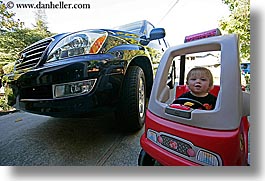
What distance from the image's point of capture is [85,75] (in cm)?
88

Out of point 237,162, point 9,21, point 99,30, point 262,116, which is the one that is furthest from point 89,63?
point 262,116

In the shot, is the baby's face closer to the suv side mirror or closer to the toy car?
the toy car

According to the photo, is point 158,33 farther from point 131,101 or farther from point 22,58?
point 22,58

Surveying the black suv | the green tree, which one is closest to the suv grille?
the black suv

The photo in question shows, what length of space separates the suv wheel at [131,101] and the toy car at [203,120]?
0.48 ft

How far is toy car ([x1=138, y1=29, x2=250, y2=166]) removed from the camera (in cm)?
73

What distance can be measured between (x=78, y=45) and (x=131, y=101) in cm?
41

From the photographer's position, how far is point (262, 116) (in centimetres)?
104

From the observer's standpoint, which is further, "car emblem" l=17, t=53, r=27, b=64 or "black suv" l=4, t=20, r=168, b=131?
"car emblem" l=17, t=53, r=27, b=64

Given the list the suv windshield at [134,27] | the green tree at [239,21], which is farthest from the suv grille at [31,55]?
the green tree at [239,21]

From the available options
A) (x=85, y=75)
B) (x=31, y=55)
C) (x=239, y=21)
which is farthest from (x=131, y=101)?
(x=239, y=21)

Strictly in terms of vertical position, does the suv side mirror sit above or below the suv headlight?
above

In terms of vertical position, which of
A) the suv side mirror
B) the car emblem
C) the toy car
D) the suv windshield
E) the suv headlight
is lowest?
the toy car

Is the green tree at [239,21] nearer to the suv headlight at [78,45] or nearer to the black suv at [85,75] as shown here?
the black suv at [85,75]
